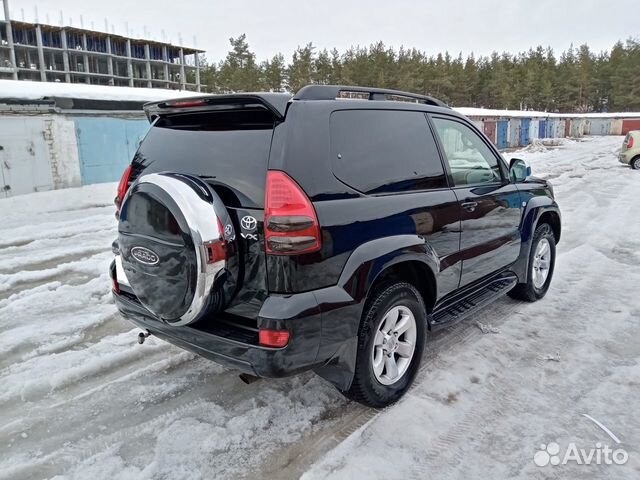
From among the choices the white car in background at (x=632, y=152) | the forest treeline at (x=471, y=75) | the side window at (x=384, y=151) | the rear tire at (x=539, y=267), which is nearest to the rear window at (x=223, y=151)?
the side window at (x=384, y=151)

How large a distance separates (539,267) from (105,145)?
12.8 meters

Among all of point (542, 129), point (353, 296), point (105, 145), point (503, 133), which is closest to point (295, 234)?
point (353, 296)

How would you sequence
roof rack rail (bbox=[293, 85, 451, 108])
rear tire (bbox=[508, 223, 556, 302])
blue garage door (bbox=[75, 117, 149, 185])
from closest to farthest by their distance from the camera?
roof rack rail (bbox=[293, 85, 451, 108]) < rear tire (bbox=[508, 223, 556, 302]) < blue garage door (bbox=[75, 117, 149, 185])

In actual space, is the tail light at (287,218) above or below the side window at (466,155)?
below

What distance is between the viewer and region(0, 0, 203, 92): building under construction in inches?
2137

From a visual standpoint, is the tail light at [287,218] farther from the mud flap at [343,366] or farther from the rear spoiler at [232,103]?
the mud flap at [343,366]

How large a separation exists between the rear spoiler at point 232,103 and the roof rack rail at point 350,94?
0.49ft

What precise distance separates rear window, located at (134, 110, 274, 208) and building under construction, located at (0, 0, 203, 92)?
189 feet

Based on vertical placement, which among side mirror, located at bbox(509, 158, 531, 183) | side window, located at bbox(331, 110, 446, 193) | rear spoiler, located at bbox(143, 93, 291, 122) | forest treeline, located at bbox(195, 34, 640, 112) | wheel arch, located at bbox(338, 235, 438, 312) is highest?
forest treeline, located at bbox(195, 34, 640, 112)

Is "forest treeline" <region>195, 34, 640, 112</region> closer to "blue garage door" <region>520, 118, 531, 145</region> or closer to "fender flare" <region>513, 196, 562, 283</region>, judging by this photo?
"blue garage door" <region>520, 118, 531, 145</region>

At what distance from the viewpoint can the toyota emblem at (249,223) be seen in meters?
2.37

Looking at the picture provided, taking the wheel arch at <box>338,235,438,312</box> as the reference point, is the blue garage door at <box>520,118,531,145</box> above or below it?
above

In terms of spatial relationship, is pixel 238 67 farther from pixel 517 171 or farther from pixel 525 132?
pixel 517 171

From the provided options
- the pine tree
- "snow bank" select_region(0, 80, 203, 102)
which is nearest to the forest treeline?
the pine tree
